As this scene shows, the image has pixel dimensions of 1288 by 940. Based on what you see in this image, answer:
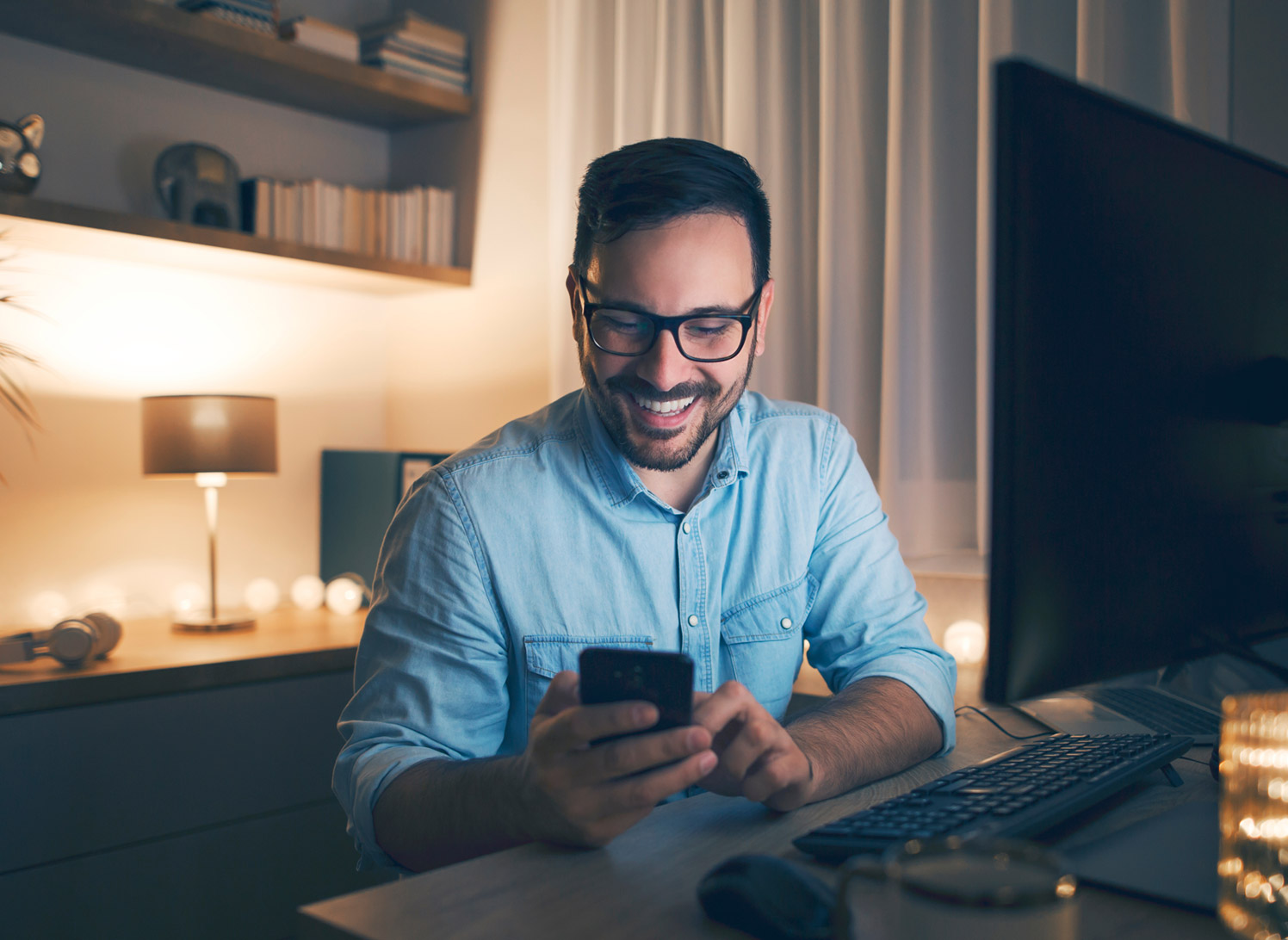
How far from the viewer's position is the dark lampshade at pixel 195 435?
215 cm

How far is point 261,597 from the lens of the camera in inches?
95.0

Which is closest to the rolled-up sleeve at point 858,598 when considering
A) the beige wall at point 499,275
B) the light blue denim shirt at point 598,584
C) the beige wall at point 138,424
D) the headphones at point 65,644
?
the light blue denim shirt at point 598,584

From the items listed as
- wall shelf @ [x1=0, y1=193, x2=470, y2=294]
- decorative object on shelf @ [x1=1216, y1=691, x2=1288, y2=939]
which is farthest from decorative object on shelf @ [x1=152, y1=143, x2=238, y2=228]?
decorative object on shelf @ [x1=1216, y1=691, x2=1288, y2=939]

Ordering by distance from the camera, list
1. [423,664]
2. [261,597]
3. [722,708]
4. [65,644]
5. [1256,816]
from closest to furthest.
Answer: [1256,816], [722,708], [423,664], [65,644], [261,597]

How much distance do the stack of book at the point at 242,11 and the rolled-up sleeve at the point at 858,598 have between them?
1.87 meters

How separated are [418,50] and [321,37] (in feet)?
0.95

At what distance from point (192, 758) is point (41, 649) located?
13.8 inches

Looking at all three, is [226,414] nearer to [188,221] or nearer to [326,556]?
[188,221]

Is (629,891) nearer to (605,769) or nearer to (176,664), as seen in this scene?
(605,769)

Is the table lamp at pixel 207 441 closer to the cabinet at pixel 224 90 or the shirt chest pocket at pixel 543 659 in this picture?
the cabinet at pixel 224 90

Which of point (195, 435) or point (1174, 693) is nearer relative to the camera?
point (1174, 693)

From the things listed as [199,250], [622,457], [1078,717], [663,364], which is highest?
[199,250]

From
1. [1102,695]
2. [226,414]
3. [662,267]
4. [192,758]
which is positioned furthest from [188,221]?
[1102,695]

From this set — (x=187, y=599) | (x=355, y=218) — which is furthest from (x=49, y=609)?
(x=355, y=218)
